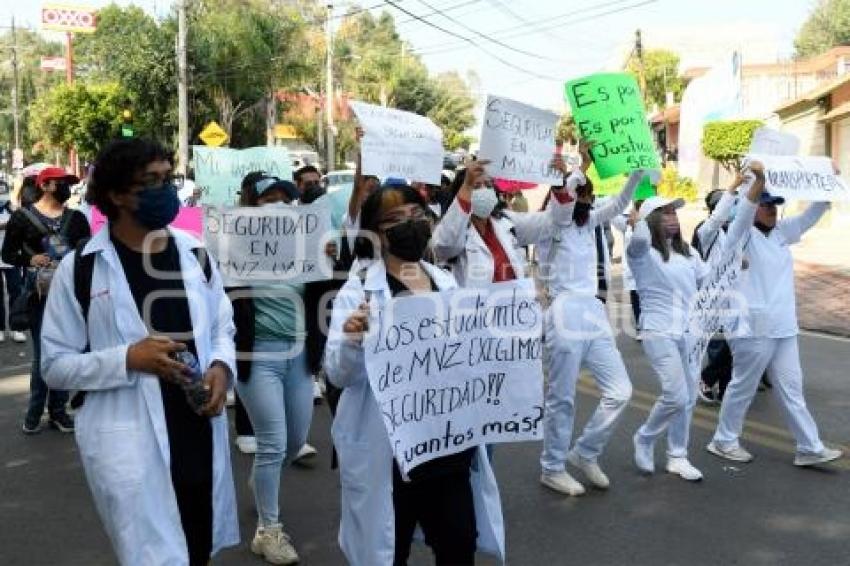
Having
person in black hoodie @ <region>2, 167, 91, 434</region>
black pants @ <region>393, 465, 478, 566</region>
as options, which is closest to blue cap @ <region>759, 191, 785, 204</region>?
black pants @ <region>393, 465, 478, 566</region>

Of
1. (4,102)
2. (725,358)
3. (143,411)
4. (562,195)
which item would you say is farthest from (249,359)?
(4,102)

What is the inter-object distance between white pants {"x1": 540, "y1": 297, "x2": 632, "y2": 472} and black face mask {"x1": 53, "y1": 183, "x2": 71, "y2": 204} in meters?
3.96

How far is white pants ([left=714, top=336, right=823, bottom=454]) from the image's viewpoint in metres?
5.78

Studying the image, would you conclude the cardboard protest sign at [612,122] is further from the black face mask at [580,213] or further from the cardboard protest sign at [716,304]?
the cardboard protest sign at [716,304]

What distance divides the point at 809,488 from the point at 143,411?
3940 millimetres

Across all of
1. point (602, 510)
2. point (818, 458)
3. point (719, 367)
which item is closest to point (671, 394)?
point (602, 510)

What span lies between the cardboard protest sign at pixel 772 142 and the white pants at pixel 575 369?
1.50 m

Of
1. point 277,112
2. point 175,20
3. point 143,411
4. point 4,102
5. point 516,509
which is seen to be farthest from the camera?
point 4,102

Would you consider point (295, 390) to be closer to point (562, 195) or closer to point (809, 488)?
point (562, 195)

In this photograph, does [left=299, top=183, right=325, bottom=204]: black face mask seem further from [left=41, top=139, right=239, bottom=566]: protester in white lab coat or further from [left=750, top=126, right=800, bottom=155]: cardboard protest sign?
[left=41, top=139, right=239, bottom=566]: protester in white lab coat

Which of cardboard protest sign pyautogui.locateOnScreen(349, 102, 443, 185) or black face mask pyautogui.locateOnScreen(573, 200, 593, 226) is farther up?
cardboard protest sign pyautogui.locateOnScreen(349, 102, 443, 185)

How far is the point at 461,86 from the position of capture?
10519cm

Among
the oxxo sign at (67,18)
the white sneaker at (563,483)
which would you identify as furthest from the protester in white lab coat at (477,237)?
the oxxo sign at (67,18)

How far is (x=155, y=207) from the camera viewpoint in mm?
3090
